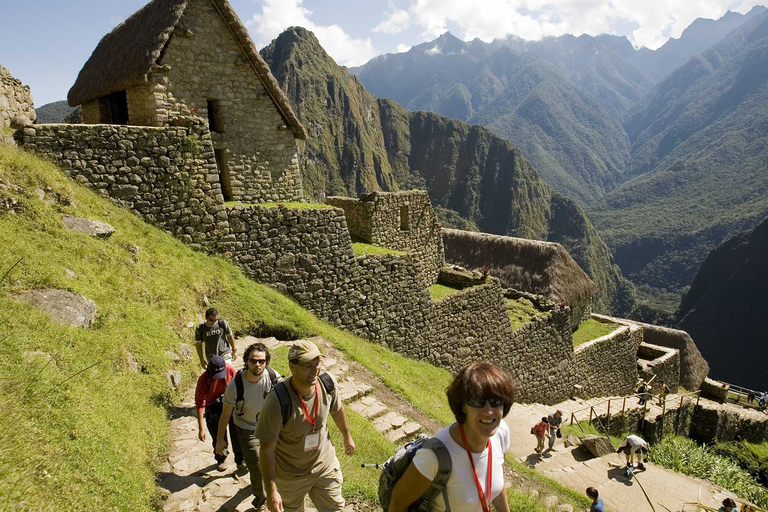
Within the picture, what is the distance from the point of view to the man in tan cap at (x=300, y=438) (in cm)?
339

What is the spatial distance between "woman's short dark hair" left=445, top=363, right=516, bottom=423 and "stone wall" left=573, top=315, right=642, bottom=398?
52.5 feet

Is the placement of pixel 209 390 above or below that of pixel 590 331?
above

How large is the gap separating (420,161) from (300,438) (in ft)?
491

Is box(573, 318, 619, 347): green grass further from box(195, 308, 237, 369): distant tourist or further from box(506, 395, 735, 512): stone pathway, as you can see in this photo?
box(195, 308, 237, 369): distant tourist

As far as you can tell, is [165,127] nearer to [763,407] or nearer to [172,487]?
[172,487]

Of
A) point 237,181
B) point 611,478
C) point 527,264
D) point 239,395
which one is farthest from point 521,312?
point 239,395

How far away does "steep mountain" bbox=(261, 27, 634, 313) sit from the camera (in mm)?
104312

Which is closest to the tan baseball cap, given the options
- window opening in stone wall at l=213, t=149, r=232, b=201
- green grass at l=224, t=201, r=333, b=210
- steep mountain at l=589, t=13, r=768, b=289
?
green grass at l=224, t=201, r=333, b=210

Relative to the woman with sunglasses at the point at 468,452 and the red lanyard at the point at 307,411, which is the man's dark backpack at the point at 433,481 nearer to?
the woman with sunglasses at the point at 468,452

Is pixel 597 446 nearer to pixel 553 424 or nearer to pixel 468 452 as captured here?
pixel 553 424

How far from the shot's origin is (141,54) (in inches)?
375

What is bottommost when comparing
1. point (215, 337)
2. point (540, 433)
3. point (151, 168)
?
point (540, 433)

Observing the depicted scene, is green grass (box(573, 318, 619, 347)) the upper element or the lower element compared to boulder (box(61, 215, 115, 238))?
lower

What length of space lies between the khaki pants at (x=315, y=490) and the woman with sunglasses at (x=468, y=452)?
4.39 feet
